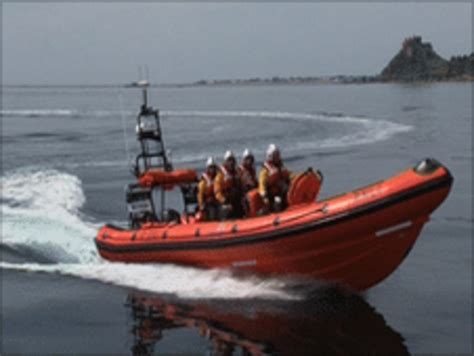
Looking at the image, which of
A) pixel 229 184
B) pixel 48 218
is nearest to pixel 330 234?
pixel 229 184

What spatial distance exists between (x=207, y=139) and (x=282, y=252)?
1730 centimetres

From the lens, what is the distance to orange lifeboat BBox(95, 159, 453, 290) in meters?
6.63

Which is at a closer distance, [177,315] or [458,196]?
[177,315]

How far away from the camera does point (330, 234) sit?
704 cm

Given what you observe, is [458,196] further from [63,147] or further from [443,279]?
[63,147]

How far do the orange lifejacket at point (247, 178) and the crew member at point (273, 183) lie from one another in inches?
13.8

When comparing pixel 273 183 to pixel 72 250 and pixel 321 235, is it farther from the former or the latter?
pixel 72 250

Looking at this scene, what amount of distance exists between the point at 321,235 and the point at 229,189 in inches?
65.2

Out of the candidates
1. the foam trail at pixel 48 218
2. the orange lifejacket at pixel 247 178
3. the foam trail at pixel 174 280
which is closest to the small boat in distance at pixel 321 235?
the foam trail at pixel 174 280

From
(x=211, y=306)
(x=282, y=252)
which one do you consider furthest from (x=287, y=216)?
(x=211, y=306)

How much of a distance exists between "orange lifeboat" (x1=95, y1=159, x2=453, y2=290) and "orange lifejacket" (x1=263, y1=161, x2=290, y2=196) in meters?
0.28

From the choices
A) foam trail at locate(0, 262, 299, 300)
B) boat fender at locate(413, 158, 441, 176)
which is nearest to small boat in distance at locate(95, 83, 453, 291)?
boat fender at locate(413, 158, 441, 176)

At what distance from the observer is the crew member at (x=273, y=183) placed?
8.03 metres

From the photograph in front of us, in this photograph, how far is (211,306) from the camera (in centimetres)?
752
